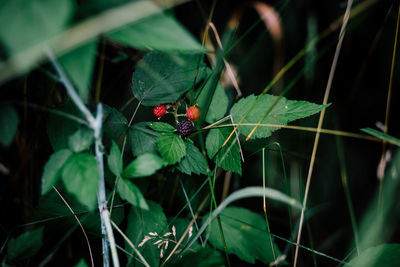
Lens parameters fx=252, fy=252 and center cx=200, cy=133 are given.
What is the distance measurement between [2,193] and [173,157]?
0.53 m

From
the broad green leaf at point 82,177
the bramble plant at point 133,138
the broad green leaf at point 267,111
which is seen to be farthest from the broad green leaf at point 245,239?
the broad green leaf at point 82,177

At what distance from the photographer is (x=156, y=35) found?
42cm

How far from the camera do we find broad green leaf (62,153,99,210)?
0.48m

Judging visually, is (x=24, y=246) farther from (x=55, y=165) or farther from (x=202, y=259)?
(x=202, y=259)

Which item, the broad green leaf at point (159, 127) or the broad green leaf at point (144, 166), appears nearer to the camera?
the broad green leaf at point (144, 166)

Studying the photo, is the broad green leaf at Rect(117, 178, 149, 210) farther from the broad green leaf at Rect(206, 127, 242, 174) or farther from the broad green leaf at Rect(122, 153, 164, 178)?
the broad green leaf at Rect(206, 127, 242, 174)

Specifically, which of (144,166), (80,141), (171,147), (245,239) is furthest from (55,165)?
(245,239)

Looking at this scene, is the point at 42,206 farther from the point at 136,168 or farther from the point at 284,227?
the point at 284,227

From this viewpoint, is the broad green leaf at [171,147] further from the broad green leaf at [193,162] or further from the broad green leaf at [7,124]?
the broad green leaf at [7,124]

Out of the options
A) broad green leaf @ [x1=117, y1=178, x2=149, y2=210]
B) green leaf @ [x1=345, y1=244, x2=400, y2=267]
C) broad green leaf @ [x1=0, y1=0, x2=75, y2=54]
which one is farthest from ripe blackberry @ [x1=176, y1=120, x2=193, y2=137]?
green leaf @ [x1=345, y1=244, x2=400, y2=267]

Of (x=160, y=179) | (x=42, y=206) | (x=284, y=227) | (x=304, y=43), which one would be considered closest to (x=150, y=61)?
(x=160, y=179)

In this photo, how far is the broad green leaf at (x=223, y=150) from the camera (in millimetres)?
783

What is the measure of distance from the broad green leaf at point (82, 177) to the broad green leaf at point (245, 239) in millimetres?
572

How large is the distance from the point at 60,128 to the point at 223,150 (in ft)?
1.56
